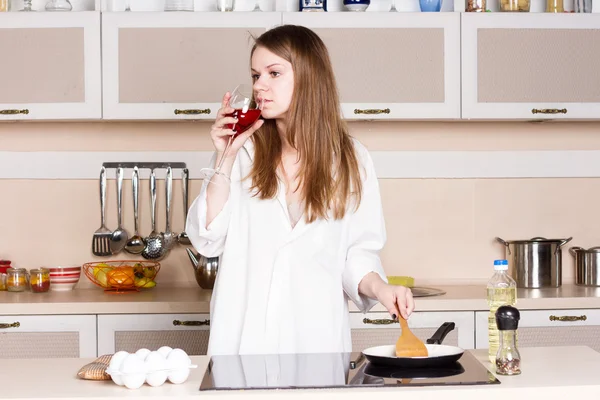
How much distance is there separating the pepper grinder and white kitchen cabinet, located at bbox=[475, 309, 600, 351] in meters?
1.45

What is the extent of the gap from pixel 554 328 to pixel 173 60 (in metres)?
1.75

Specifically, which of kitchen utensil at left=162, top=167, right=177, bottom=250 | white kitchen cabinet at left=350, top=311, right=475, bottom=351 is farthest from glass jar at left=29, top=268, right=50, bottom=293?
white kitchen cabinet at left=350, top=311, right=475, bottom=351

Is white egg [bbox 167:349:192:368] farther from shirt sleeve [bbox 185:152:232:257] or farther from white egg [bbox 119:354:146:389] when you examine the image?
shirt sleeve [bbox 185:152:232:257]

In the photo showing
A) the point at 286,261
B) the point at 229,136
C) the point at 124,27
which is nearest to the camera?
the point at 229,136

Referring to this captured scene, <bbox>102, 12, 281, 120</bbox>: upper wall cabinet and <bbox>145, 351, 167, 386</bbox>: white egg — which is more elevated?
<bbox>102, 12, 281, 120</bbox>: upper wall cabinet

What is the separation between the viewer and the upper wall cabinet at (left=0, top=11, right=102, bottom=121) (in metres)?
3.27

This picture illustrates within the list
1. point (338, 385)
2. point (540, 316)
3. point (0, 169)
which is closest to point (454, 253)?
point (540, 316)

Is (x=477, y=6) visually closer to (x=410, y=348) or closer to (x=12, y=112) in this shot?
(x=12, y=112)

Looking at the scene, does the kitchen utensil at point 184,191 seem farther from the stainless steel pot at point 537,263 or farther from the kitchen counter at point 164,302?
the stainless steel pot at point 537,263

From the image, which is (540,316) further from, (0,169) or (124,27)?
(0,169)

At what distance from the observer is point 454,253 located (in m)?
3.71

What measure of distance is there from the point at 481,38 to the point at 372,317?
3.85 ft

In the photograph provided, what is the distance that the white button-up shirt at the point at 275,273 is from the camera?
6.75ft

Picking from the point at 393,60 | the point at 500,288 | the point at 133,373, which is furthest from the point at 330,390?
the point at 393,60
